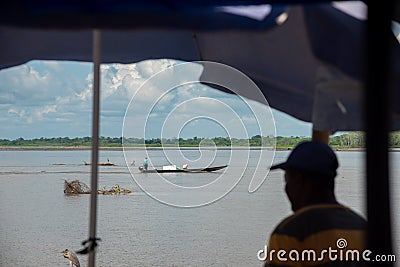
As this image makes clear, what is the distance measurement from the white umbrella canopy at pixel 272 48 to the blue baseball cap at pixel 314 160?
0.12 metres

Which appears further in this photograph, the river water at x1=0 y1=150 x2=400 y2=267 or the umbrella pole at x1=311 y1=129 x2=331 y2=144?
the river water at x1=0 y1=150 x2=400 y2=267

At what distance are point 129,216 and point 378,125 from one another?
11.7ft

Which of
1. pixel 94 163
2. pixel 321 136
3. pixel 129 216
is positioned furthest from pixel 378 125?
pixel 129 216

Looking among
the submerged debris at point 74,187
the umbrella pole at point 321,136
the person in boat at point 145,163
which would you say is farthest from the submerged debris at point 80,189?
the umbrella pole at point 321,136

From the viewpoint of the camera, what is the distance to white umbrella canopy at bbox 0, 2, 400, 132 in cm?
143

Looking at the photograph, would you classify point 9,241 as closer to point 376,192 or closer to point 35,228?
point 376,192

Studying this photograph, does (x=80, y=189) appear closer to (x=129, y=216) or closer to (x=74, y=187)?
(x=74, y=187)

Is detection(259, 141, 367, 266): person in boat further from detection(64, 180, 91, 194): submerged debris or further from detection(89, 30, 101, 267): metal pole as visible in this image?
detection(64, 180, 91, 194): submerged debris

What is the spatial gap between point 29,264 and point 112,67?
2.36 meters

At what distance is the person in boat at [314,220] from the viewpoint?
1415 mm

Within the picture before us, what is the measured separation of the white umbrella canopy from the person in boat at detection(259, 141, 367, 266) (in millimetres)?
165

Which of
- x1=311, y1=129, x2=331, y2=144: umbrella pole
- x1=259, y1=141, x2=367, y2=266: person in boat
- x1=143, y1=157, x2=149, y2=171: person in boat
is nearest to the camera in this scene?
x1=259, y1=141, x2=367, y2=266: person in boat

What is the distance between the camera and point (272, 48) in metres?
1.70

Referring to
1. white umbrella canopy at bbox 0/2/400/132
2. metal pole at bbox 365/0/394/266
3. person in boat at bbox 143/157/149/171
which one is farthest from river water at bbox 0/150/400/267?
metal pole at bbox 365/0/394/266
